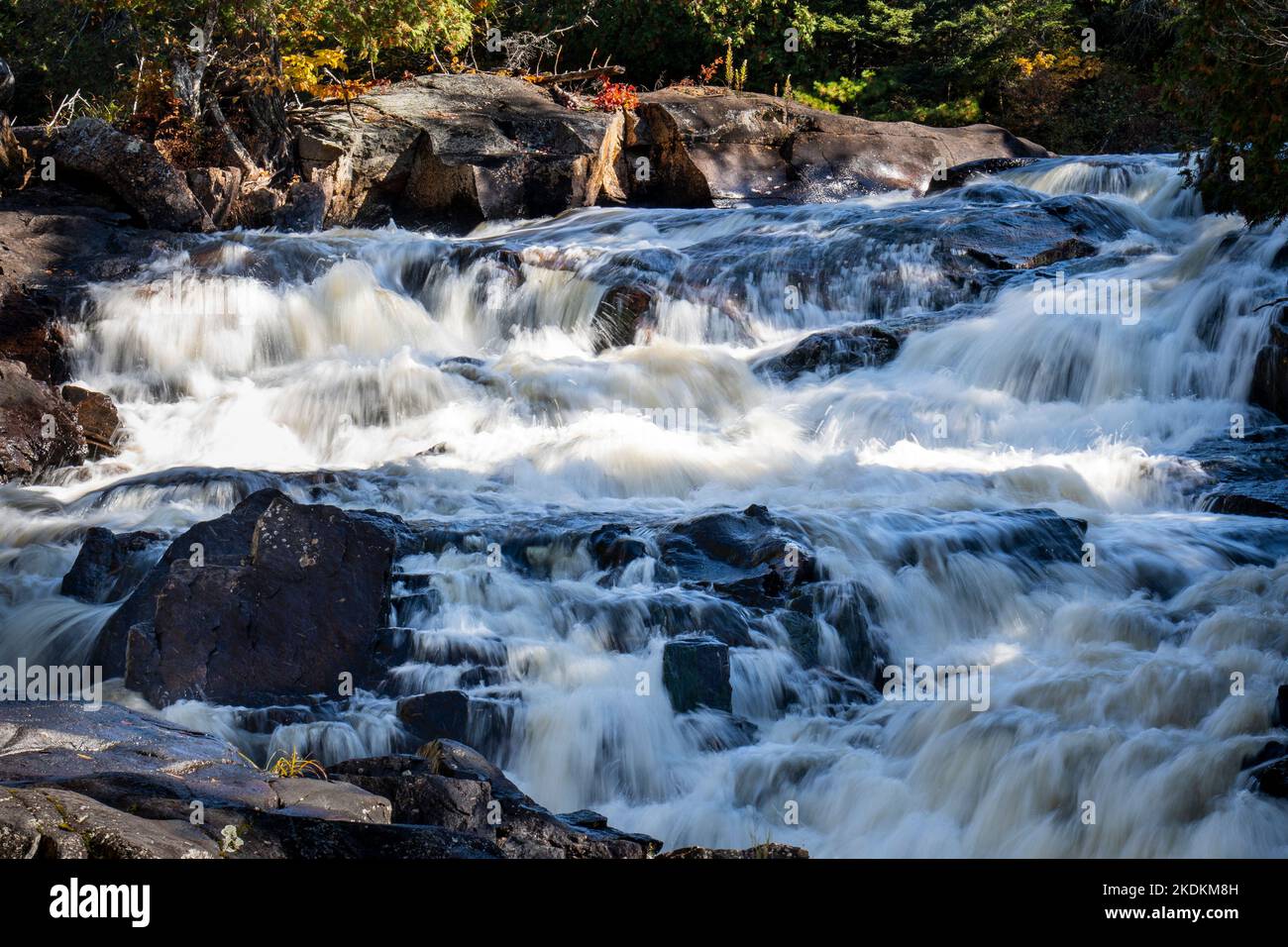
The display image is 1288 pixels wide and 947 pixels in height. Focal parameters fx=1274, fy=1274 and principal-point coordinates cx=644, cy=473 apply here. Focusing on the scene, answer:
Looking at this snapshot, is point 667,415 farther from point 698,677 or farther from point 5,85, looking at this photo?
point 5,85

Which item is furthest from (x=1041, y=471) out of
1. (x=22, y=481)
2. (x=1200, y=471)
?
(x=22, y=481)

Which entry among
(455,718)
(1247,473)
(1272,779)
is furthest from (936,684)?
(1247,473)

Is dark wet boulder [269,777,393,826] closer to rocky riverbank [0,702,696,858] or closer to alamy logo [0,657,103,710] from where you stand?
rocky riverbank [0,702,696,858]

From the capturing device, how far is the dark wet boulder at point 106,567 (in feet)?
28.0

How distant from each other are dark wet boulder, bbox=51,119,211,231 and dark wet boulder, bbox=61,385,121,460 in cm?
475

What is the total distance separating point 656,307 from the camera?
48.4 feet

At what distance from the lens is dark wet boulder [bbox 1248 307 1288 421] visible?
11.6m

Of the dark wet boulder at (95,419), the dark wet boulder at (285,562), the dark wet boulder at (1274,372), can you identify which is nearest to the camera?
the dark wet boulder at (285,562)

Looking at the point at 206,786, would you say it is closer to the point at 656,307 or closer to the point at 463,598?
the point at 463,598

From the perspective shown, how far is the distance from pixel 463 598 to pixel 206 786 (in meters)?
4.01

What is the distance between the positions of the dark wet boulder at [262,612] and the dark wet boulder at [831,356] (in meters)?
6.47

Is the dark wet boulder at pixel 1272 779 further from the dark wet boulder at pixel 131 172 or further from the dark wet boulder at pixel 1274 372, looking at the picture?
the dark wet boulder at pixel 131 172
